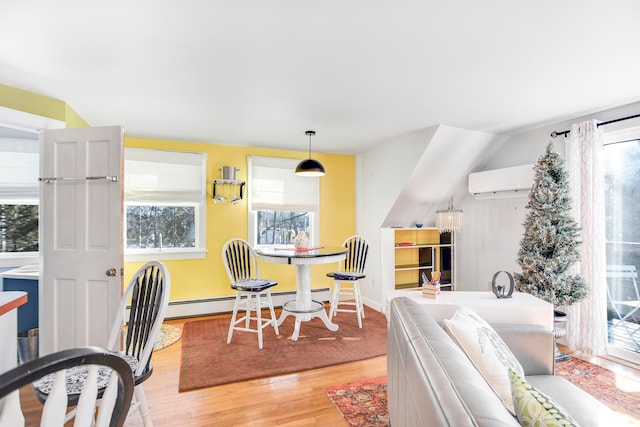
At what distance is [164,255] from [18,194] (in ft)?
5.36

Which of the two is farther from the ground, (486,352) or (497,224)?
(497,224)

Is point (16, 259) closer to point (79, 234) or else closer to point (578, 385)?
point (79, 234)

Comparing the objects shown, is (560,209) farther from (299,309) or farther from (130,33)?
(130,33)

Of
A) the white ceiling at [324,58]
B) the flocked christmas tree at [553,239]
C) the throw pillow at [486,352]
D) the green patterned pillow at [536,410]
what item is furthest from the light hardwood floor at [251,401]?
the white ceiling at [324,58]

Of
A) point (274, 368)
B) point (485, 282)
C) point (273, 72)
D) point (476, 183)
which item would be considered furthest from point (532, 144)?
point (274, 368)

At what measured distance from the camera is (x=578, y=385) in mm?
2551

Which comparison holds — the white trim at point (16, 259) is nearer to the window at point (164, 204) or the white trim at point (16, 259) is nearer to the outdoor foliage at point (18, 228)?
the outdoor foliage at point (18, 228)

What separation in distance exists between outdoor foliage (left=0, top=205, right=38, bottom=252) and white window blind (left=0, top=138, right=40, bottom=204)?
0.10 metres

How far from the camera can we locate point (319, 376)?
2.71 meters

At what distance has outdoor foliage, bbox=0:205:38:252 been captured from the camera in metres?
3.65

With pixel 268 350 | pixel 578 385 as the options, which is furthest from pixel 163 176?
pixel 578 385

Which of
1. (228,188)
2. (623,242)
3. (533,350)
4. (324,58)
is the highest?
(324,58)

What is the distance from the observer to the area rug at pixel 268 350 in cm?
275

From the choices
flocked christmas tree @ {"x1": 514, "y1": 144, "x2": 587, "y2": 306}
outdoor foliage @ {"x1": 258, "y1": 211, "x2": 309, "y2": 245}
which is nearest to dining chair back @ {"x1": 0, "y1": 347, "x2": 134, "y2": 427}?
flocked christmas tree @ {"x1": 514, "y1": 144, "x2": 587, "y2": 306}
